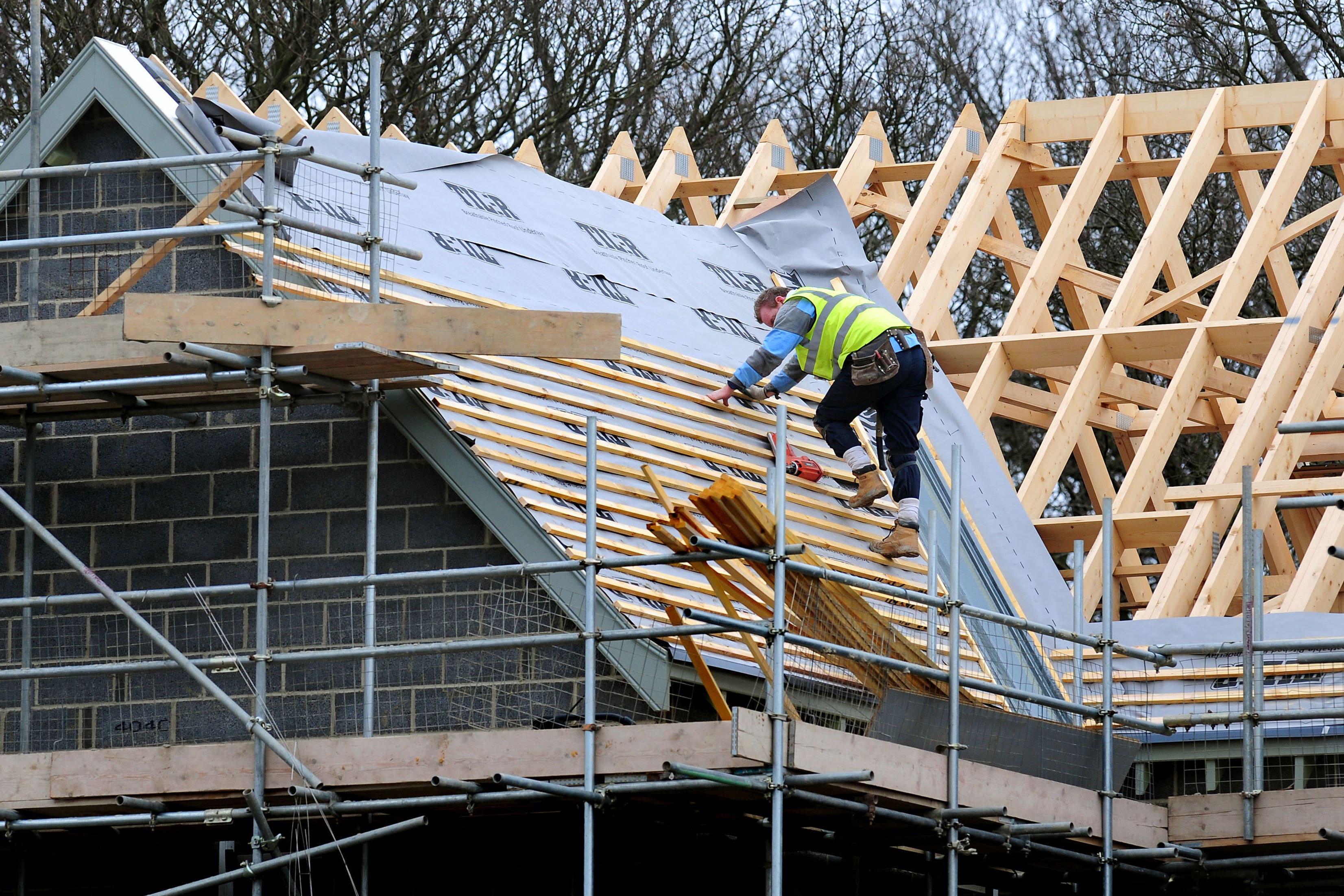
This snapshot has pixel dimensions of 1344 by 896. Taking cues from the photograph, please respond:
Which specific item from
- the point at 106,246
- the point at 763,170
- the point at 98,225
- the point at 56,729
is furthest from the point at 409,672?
the point at 763,170

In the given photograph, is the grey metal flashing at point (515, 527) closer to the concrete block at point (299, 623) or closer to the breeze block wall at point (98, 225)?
the concrete block at point (299, 623)

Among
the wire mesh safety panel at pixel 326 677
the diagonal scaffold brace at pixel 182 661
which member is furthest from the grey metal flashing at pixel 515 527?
the diagonal scaffold brace at pixel 182 661

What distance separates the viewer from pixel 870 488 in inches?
461

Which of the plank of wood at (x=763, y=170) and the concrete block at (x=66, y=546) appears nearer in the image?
the concrete block at (x=66, y=546)

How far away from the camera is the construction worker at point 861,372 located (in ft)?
37.7

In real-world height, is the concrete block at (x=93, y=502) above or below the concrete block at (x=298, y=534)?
above

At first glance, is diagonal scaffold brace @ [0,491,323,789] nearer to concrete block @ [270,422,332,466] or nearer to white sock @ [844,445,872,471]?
concrete block @ [270,422,332,466]

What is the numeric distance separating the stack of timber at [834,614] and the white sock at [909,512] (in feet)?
4.29

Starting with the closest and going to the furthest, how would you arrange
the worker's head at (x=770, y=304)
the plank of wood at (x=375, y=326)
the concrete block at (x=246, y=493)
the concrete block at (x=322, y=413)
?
1. the plank of wood at (x=375, y=326)
2. the concrete block at (x=322, y=413)
3. the concrete block at (x=246, y=493)
4. the worker's head at (x=770, y=304)

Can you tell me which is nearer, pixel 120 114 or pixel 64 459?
pixel 64 459

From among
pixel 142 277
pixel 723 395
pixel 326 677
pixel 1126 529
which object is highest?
pixel 142 277

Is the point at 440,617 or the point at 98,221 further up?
the point at 98,221

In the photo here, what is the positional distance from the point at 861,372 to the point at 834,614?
2074 mm

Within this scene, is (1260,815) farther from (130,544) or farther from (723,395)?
(130,544)
